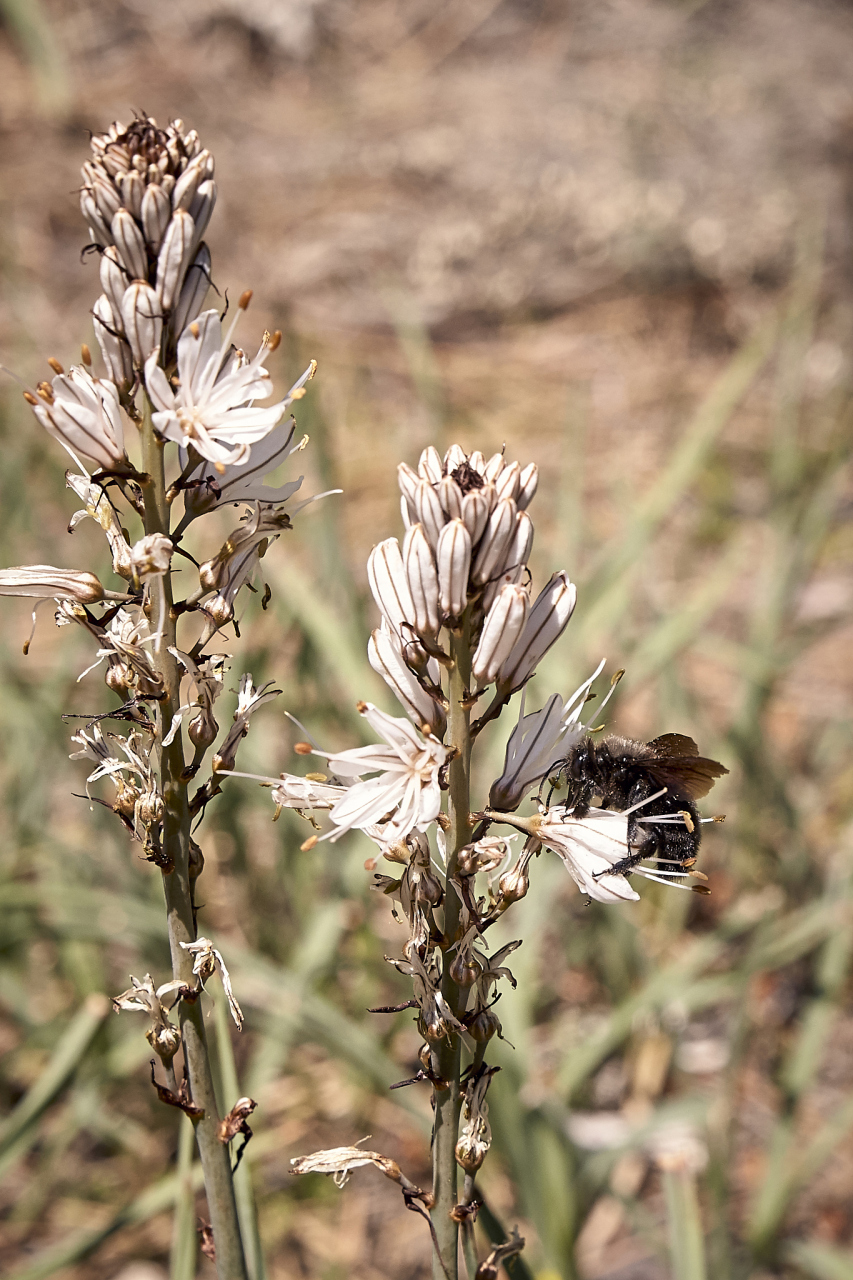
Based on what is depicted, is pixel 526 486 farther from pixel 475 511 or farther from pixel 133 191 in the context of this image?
pixel 133 191

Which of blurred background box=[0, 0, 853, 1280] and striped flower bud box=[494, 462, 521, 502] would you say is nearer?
striped flower bud box=[494, 462, 521, 502]

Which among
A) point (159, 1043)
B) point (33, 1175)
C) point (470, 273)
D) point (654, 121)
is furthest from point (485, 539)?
point (654, 121)

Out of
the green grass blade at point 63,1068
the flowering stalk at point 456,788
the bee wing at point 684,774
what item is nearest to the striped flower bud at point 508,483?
the flowering stalk at point 456,788

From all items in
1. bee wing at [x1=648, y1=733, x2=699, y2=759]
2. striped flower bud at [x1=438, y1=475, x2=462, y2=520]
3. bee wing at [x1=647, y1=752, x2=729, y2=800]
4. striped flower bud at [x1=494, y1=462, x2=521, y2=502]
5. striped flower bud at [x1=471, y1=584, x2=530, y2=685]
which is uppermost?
striped flower bud at [x1=494, y1=462, x2=521, y2=502]

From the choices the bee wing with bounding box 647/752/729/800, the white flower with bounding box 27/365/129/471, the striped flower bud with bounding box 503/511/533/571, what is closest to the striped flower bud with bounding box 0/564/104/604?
the white flower with bounding box 27/365/129/471

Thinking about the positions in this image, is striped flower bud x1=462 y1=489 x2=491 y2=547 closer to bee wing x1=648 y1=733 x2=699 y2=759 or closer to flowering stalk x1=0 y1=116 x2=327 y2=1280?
flowering stalk x1=0 y1=116 x2=327 y2=1280

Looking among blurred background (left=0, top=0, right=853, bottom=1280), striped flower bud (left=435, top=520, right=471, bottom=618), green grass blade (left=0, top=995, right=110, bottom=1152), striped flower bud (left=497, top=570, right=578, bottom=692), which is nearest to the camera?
striped flower bud (left=435, top=520, right=471, bottom=618)

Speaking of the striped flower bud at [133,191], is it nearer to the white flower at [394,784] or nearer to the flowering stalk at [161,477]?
the flowering stalk at [161,477]
